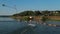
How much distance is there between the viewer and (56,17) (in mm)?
54469

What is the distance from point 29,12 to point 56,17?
9.74 metres

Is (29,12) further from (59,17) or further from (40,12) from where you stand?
(59,17)

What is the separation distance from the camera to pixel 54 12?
206 feet

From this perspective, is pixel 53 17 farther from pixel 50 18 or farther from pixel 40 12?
pixel 40 12

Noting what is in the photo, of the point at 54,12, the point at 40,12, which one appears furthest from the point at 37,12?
the point at 54,12

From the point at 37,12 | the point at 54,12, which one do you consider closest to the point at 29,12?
the point at 37,12

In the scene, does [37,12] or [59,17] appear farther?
[37,12]

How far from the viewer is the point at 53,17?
177ft

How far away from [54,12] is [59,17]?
817 centimetres

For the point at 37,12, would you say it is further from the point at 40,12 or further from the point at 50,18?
the point at 50,18

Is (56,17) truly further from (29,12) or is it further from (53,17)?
(29,12)

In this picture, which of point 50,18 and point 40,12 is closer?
point 50,18

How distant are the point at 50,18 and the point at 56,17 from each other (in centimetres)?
227

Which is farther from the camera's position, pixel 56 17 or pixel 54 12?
pixel 54 12
